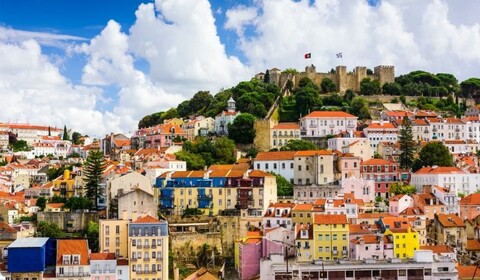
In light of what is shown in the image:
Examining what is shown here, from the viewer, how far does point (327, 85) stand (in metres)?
84.6

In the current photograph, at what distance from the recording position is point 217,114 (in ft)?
252

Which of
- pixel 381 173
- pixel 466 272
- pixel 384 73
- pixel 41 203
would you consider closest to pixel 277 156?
pixel 381 173

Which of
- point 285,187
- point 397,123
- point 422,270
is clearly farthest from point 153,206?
point 397,123

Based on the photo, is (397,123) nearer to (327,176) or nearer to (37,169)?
(327,176)

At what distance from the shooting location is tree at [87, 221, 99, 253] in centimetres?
4706

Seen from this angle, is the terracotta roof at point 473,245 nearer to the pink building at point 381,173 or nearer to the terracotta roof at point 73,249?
the pink building at point 381,173

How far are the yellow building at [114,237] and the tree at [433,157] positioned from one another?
28071 millimetres

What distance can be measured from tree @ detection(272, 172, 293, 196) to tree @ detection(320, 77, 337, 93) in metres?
29.4

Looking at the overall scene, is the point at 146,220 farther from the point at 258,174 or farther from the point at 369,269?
the point at 369,269

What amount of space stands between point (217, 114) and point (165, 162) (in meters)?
19.4

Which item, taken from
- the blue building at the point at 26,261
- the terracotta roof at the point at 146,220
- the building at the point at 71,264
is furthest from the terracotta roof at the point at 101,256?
the blue building at the point at 26,261

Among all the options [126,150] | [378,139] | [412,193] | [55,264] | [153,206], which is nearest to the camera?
[55,264]

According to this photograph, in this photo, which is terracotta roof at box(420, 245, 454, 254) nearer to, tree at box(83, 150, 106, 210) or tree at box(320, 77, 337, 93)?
tree at box(83, 150, 106, 210)

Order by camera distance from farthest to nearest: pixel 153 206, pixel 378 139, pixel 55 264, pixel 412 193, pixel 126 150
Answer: pixel 126 150 → pixel 378 139 → pixel 412 193 → pixel 153 206 → pixel 55 264
